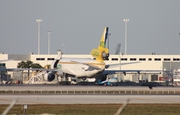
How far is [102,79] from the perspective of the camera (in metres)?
117

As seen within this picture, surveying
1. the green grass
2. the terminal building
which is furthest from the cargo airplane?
the green grass

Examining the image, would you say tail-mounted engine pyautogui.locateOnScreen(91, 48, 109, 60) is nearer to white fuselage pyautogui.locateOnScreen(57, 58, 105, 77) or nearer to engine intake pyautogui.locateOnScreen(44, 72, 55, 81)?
white fuselage pyautogui.locateOnScreen(57, 58, 105, 77)

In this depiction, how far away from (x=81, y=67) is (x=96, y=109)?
64.6 metres

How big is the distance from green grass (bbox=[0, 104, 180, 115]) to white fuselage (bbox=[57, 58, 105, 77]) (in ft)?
179

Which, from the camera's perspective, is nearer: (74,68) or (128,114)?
(128,114)

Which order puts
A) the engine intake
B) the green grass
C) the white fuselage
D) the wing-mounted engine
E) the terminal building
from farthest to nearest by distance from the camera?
the terminal building < the wing-mounted engine < the engine intake < the white fuselage < the green grass

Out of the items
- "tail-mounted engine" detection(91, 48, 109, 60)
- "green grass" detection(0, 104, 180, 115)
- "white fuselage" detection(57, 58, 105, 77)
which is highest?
"tail-mounted engine" detection(91, 48, 109, 60)

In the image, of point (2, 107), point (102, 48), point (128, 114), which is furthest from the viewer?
point (102, 48)

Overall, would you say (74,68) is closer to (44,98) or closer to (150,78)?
(150,78)

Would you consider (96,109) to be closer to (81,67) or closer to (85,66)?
(85,66)

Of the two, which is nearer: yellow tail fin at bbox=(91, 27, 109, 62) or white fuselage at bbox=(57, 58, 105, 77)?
white fuselage at bbox=(57, 58, 105, 77)

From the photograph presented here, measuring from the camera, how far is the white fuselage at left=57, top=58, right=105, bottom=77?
A: 108625 mm

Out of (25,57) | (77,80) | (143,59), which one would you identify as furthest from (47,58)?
(77,80)

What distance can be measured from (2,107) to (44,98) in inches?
505
